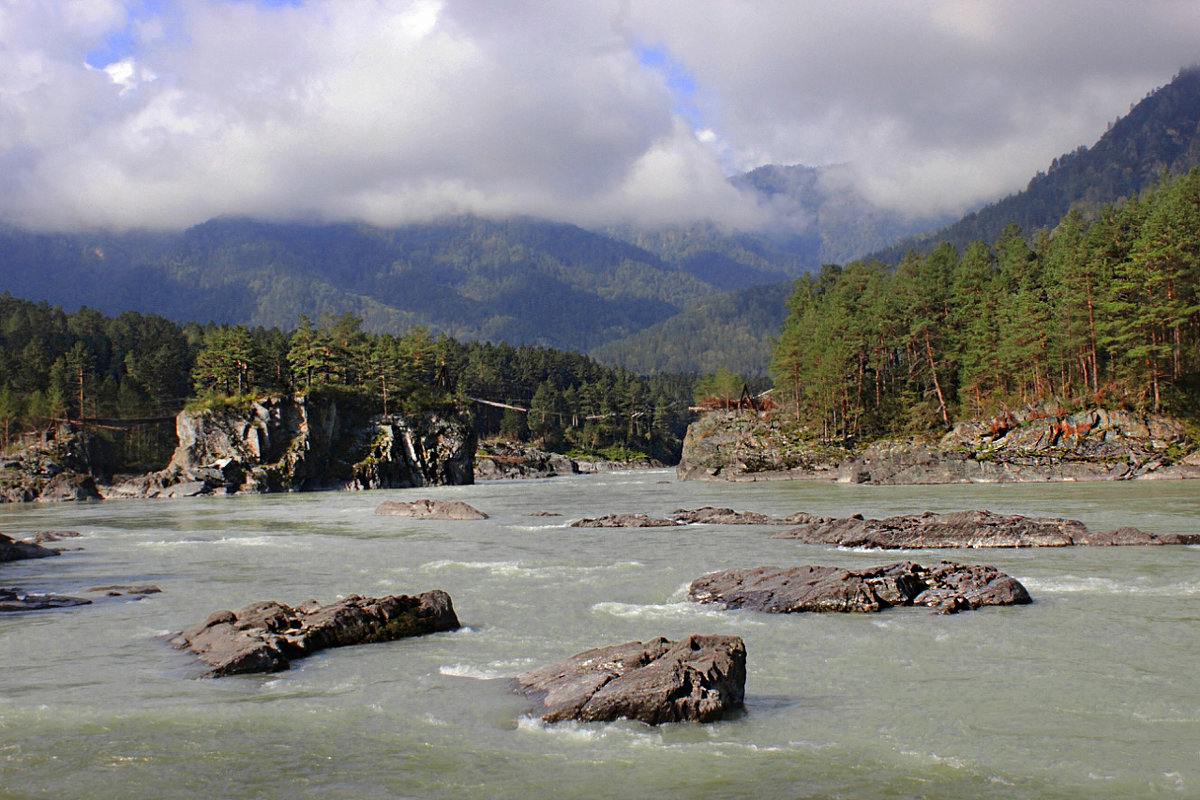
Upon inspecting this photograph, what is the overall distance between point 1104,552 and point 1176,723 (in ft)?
63.1

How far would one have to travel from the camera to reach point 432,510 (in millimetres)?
55375

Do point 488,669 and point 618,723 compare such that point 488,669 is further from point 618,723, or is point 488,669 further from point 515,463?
point 515,463

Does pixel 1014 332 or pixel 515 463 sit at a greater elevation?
pixel 1014 332

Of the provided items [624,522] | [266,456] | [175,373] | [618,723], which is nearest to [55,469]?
[266,456]

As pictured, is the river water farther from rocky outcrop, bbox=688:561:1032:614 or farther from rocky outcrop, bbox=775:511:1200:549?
rocky outcrop, bbox=775:511:1200:549

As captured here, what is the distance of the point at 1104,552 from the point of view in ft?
94.7

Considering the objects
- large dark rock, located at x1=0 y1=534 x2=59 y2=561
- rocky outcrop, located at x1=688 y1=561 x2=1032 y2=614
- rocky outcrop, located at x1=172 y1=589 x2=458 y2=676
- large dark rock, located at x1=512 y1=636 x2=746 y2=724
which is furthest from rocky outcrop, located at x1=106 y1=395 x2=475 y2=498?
large dark rock, located at x1=512 y1=636 x2=746 y2=724

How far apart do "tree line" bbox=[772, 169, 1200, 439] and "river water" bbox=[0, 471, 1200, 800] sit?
53616mm

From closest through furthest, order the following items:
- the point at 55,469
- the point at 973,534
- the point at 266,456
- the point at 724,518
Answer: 1. the point at 973,534
2. the point at 724,518
3. the point at 55,469
4. the point at 266,456

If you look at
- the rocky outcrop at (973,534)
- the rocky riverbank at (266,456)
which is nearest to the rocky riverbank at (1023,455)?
the rocky outcrop at (973,534)

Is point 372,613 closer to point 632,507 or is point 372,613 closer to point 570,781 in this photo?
point 570,781

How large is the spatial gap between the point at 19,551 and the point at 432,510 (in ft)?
79.9

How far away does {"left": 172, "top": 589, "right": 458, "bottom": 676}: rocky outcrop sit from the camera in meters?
15.9

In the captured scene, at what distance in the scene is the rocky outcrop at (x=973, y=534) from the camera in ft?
102
